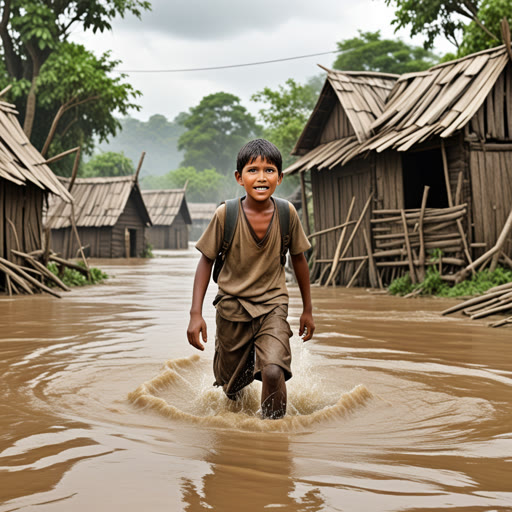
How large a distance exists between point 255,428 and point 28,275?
10.1 m

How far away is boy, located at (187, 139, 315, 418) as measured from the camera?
3.77 meters

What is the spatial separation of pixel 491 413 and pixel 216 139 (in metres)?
87.6

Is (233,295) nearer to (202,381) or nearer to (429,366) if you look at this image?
(202,381)

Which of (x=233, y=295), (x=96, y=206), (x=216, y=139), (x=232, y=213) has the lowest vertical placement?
(x=233, y=295)

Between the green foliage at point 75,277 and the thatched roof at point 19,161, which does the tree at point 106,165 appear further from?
the thatched roof at point 19,161

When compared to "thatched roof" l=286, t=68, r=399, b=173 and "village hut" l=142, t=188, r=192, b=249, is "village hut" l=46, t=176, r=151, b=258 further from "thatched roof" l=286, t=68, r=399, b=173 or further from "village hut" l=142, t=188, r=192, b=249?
"thatched roof" l=286, t=68, r=399, b=173

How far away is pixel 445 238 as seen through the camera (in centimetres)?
1300

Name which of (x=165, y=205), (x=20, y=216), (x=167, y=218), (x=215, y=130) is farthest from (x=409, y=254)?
(x=215, y=130)

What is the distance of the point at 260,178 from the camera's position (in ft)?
12.3

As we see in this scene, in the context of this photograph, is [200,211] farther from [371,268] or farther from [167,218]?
[371,268]

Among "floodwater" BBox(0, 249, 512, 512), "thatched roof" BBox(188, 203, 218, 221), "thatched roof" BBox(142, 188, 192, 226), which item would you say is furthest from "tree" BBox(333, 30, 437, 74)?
"floodwater" BBox(0, 249, 512, 512)

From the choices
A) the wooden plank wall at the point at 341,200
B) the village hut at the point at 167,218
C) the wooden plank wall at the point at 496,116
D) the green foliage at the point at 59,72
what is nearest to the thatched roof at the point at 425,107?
the wooden plank wall at the point at 496,116

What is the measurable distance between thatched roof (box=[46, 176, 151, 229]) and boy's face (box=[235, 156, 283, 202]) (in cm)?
3020

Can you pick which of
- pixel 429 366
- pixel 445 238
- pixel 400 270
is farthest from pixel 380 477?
pixel 400 270
